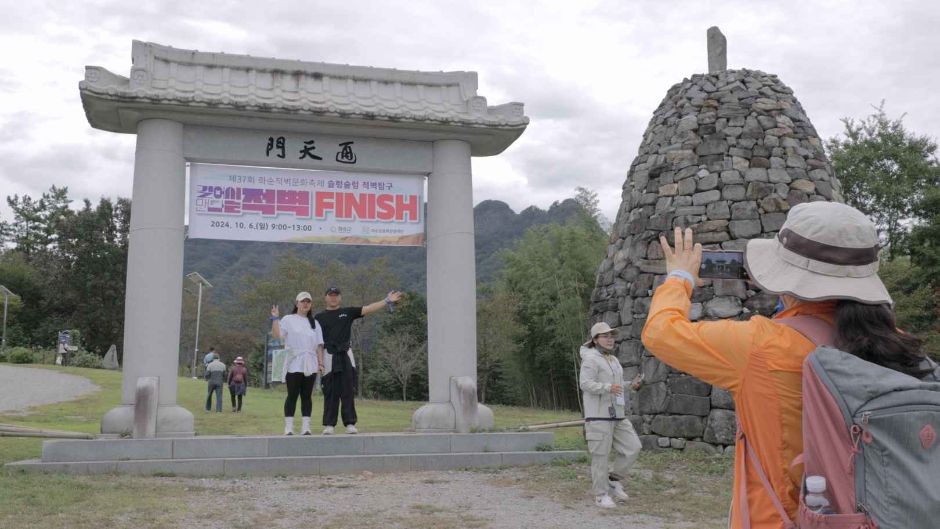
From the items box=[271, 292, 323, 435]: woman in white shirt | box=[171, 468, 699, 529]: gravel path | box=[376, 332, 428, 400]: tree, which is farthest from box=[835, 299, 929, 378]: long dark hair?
box=[376, 332, 428, 400]: tree

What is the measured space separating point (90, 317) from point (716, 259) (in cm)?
4208

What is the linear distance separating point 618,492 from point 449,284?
3644 mm

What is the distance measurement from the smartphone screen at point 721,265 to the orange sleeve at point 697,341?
0.20m

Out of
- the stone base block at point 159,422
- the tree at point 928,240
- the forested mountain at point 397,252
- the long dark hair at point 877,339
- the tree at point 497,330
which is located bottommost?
Answer: the stone base block at point 159,422

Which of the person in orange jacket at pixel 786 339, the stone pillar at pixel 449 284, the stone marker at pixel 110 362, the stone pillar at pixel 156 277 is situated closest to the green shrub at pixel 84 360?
the stone marker at pixel 110 362

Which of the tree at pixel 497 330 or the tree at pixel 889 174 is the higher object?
the tree at pixel 889 174

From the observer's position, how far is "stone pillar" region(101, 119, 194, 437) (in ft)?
28.4

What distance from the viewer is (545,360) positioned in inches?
1174

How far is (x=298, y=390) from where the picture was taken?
352 inches

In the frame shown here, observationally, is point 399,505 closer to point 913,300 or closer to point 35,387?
point 913,300

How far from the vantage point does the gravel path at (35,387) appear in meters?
17.7

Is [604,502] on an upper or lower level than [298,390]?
lower

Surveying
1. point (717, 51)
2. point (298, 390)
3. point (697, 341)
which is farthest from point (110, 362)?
point (697, 341)

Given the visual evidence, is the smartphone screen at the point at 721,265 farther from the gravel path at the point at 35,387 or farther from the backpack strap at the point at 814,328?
the gravel path at the point at 35,387
